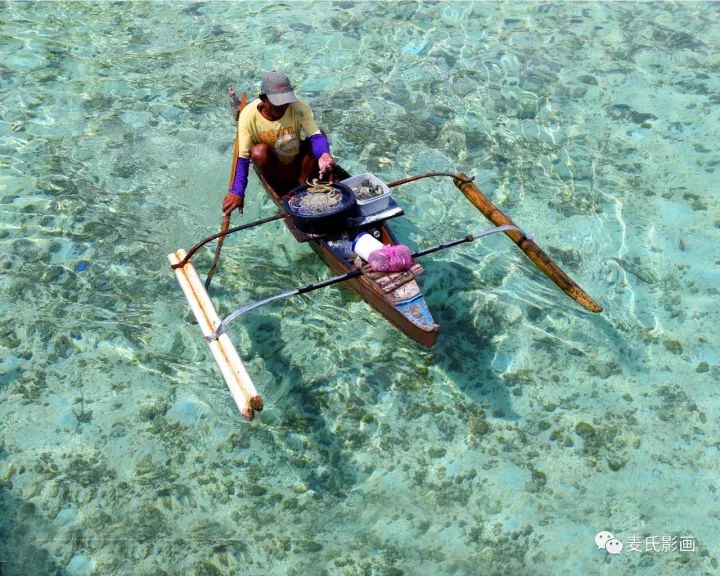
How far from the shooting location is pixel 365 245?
7.03 metres

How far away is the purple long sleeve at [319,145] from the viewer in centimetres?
784

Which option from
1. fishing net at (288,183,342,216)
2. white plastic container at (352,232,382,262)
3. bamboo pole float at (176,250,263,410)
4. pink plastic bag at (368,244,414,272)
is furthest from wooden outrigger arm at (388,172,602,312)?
bamboo pole float at (176,250,263,410)

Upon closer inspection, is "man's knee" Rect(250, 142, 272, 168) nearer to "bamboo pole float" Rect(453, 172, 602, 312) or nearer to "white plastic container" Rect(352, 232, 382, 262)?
"white plastic container" Rect(352, 232, 382, 262)

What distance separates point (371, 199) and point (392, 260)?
3.06ft

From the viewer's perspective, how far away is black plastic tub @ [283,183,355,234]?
7051 mm

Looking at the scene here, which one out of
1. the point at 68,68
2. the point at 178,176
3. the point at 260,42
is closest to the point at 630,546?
the point at 178,176

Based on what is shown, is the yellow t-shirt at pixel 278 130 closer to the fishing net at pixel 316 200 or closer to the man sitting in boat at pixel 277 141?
the man sitting in boat at pixel 277 141

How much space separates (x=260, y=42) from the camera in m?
12.8

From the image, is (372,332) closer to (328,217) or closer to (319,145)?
(328,217)

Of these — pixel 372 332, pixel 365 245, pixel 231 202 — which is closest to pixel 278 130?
pixel 231 202

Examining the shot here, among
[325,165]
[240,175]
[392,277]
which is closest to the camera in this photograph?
[392,277]

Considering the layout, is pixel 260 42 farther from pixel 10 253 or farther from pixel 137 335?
pixel 137 335

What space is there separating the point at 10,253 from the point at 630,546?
7925 mm

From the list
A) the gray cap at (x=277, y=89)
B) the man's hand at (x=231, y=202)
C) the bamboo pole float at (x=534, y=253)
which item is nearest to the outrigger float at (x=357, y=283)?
the bamboo pole float at (x=534, y=253)
